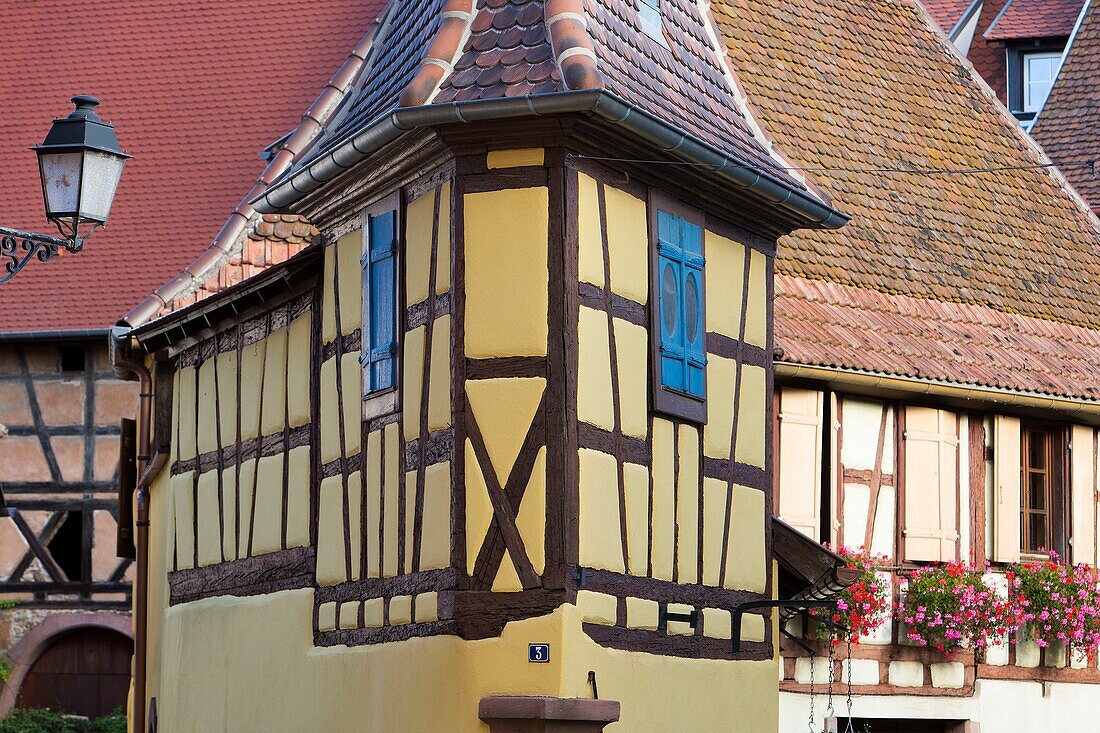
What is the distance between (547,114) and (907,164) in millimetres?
7101

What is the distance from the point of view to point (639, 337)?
34.9 feet

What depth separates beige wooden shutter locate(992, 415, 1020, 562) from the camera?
1448 centimetres

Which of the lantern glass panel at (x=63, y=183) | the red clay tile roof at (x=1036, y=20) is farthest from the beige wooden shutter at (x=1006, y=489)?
the red clay tile roof at (x=1036, y=20)

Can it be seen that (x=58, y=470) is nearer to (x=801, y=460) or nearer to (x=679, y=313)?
(x=801, y=460)

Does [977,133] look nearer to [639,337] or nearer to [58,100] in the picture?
[639,337]

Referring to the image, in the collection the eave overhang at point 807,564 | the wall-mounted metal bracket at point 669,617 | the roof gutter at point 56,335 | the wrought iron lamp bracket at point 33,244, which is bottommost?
the wall-mounted metal bracket at point 669,617

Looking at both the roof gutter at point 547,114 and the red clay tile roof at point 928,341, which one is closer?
the roof gutter at point 547,114

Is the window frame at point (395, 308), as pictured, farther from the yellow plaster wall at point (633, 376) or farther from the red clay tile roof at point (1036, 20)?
the red clay tile roof at point (1036, 20)

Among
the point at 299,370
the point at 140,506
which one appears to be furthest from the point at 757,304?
the point at 140,506

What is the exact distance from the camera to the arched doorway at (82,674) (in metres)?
23.4

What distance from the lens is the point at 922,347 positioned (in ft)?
47.4

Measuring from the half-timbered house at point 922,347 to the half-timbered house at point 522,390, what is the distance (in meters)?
1.47

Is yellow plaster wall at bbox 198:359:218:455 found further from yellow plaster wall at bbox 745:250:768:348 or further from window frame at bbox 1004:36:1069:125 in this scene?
window frame at bbox 1004:36:1069:125

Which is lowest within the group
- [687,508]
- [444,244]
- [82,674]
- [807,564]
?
[82,674]
